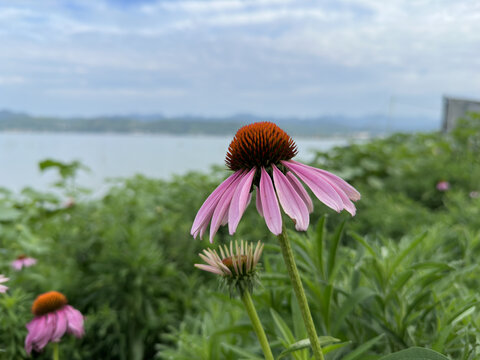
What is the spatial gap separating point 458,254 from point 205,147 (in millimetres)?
3897

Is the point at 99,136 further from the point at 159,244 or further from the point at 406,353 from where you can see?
the point at 406,353

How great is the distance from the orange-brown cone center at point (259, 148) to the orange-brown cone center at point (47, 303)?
807mm

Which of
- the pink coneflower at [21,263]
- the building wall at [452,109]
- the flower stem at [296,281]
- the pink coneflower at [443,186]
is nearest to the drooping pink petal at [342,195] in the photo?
the flower stem at [296,281]

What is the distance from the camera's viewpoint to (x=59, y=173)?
291cm

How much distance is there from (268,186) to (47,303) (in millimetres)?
898

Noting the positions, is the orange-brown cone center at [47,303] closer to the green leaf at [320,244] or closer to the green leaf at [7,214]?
the green leaf at [320,244]

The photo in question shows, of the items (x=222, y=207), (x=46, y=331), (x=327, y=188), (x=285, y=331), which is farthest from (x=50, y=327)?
(x=327, y=188)

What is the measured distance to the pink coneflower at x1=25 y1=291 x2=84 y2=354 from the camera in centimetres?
110

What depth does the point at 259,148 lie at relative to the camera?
0.64 meters

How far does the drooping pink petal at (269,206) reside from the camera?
20.4 inches

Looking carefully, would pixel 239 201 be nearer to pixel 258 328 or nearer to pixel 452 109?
pixel 258 328

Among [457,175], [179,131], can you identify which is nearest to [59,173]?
[179,131]

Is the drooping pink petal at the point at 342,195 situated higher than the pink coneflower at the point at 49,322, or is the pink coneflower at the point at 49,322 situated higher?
the drooping pink petal at the point at 342,195

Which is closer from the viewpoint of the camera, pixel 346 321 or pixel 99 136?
pixel 346 321
